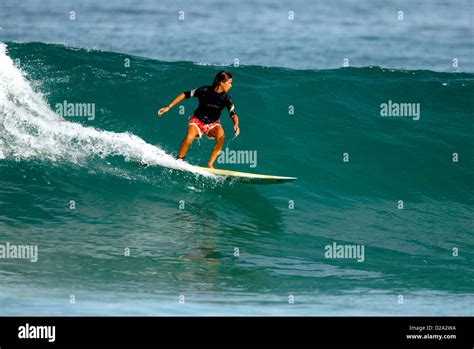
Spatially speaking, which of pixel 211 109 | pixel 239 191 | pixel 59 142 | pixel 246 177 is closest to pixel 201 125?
pixel 211 109

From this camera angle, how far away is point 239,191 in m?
14.3

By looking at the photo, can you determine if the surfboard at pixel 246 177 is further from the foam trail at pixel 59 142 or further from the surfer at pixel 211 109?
the foam trail at pixel 59 142

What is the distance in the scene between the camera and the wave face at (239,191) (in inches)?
413

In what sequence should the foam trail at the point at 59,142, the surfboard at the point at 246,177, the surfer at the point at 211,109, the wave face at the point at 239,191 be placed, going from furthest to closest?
the foam trail at the point at 59,142 < the surfboard at the point at 246,177 < the surfer at the point at 211,109 < the wave face at the point at 239,191

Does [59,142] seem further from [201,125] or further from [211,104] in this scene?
[211,104]

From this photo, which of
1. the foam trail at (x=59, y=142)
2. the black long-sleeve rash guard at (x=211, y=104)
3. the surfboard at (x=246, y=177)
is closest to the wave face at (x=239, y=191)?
the foam trail at (x=59, y=142)

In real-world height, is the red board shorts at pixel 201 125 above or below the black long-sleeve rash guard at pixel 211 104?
below

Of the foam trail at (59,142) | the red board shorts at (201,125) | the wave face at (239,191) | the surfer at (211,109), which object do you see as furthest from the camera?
the foam trail at (59,142)

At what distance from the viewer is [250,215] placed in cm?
1372

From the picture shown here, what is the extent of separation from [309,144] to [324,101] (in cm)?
209

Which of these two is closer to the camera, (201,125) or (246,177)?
(201,125)

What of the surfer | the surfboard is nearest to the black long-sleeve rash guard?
the surfer

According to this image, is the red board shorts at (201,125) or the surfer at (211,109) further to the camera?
the red board shorts at (201,125)

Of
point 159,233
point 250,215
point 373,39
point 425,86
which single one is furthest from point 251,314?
point 373,39
